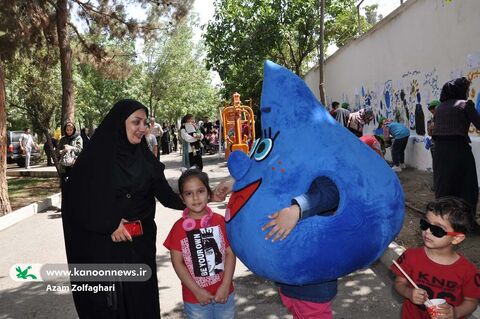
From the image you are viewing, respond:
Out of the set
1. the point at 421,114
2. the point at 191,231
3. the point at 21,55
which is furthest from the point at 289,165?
the point at 21,55

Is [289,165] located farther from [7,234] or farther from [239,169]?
[7,234]

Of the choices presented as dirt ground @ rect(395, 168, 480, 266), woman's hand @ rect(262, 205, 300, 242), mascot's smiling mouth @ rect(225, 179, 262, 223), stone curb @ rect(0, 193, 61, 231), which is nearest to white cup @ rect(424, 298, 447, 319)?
woman's hand @ rect(262, 205, 300, 242)

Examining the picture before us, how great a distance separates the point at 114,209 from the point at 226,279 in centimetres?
81

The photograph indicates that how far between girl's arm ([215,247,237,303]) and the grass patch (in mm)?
8206

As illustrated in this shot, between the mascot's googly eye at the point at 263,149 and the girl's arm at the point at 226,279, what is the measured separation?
2.09 feet

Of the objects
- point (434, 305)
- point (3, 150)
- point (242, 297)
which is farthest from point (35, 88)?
point (434, 305)

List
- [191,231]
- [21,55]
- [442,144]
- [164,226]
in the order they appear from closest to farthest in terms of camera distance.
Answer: [191,231] → [442,144] → [164,226] → [21,55]

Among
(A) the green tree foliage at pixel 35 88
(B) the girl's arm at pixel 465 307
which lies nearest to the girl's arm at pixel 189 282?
(B) the girl's arm at pixel 465 307

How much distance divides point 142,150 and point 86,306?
1.09 meters

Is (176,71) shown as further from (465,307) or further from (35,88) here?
(465,307)

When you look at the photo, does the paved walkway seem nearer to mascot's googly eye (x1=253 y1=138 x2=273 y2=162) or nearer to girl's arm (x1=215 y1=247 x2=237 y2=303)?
girl's arm (x1=215 y1=247 x2=237 y2=303)

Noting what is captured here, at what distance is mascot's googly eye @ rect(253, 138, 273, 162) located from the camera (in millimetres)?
2363

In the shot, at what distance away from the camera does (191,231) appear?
105 inches

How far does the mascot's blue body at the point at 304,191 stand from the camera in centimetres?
215
